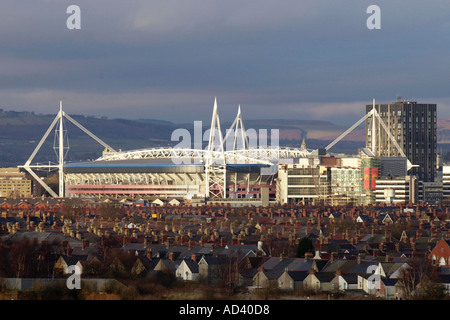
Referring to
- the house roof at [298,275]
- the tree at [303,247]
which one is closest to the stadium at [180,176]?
the tree at [303,247]

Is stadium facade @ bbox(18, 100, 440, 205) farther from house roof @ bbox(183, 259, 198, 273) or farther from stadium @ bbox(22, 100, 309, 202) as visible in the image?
house roof @ bbox(183, 259, 198, 273)

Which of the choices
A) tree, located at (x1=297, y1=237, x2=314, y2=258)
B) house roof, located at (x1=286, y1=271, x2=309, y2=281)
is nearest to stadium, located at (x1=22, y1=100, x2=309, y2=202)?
tree, located at (x1=297, y1=237, x2=314, y2=258)

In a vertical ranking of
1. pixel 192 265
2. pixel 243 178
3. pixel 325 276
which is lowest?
pixel 325 276

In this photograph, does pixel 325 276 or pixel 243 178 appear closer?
pixel 325 276

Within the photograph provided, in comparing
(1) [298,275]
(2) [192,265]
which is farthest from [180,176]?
(1) [298,275]

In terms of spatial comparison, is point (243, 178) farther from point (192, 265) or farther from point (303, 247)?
point (192, 265)

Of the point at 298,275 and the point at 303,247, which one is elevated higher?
the point at 303,247

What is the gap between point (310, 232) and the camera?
81.6m

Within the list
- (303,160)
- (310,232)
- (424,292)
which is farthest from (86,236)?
(303,160)

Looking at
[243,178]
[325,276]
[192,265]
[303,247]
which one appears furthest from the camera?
[243,178]

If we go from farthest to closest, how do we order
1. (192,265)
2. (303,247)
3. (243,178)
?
(243,178)
(303,247)
(192,265)

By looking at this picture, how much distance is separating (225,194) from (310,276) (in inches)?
3970
